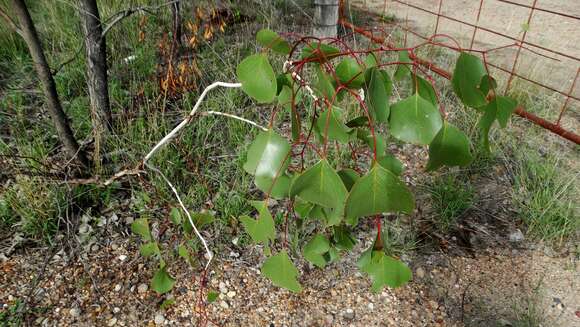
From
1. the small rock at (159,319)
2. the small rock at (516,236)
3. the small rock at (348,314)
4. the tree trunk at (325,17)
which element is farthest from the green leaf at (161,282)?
the tree trunk at (325,17)

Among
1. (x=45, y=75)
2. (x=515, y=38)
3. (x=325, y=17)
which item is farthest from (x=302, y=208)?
(x=515, y=38)

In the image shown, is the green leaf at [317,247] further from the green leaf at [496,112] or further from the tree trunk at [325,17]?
the tree trunk at [325,17]

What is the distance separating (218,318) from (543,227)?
134 cm

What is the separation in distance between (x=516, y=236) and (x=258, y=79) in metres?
1.53

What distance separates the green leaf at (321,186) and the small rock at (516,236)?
142 centimetres

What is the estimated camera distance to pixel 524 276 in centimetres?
175

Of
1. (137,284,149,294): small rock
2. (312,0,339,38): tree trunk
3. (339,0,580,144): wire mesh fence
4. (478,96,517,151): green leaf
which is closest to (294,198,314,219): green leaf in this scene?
(478,96,517,151): green leaf

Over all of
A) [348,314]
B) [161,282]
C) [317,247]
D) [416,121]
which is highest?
[416,121]

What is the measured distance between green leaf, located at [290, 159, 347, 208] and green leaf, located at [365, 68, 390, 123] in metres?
0.13

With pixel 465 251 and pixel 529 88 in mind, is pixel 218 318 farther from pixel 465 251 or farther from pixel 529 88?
pixel 529 88

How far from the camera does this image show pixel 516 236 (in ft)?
A: 6.23

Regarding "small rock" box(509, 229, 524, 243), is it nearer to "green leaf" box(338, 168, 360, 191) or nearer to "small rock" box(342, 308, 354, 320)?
"small rock" box(342, 308, 354, 320)

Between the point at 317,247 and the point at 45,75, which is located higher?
the point at 45,75

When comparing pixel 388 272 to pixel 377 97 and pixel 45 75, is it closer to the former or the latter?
pixel 377 97
